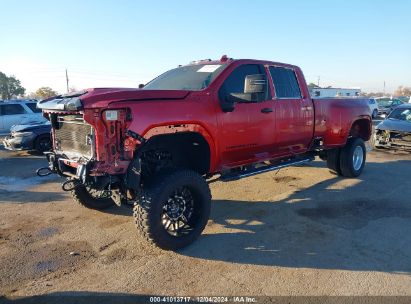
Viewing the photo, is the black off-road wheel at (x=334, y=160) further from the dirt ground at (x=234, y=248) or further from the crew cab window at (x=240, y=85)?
the crew cab window at (x=240, y=85)

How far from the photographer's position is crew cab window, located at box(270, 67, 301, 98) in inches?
232

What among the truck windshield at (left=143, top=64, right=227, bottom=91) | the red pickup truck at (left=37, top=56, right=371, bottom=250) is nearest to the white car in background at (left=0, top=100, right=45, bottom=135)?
the truck windshield at (left=143, top=64, right=227, bottom=91)

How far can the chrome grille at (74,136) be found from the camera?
13.2 feet

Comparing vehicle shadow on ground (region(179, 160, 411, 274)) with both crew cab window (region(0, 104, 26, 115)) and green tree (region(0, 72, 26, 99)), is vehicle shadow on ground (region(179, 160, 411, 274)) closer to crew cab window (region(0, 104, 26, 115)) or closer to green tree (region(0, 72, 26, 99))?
crew cab window (region(0, 104, 26, 115))

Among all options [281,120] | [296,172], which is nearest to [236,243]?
[281,120]

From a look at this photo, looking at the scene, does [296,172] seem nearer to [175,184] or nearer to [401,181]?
[401,181]

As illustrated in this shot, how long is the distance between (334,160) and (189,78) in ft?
13.7

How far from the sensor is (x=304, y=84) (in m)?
6.56

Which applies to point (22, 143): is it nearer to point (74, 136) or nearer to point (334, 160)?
point (74, 136)

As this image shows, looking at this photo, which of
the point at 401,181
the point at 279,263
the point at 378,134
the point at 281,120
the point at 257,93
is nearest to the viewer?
→ the point at 279,263

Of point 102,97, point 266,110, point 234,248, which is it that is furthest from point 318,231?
point 102,97

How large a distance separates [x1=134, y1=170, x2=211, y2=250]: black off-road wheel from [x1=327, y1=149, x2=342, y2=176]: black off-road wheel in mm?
4328

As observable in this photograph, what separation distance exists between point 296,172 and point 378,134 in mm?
4353

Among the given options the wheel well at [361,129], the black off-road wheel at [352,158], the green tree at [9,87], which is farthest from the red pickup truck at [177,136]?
the green tree at [9,87]
